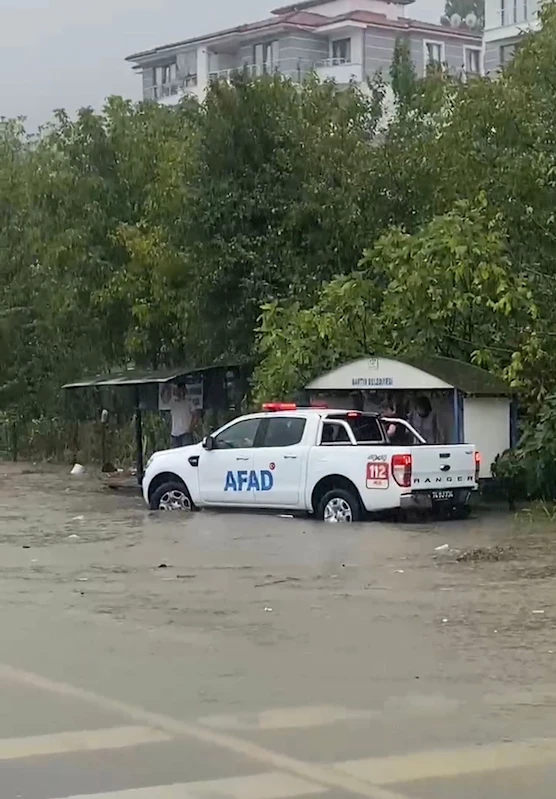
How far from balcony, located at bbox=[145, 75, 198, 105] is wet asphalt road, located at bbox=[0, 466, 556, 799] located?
56.9 meters

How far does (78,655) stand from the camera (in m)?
10.0

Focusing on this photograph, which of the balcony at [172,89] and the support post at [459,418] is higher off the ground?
the balcony at [172,89]

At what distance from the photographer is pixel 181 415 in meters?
27.3

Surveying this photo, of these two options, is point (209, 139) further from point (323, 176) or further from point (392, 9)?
point (392, 9)

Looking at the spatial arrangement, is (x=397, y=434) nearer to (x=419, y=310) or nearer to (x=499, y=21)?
(x=419, y=310)

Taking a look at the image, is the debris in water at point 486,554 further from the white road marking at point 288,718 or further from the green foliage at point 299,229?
the white road marking at point 288,718

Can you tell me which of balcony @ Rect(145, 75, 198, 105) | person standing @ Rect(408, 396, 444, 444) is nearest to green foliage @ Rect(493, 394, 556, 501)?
person standing @ Rect(408, 396, 444, 444)

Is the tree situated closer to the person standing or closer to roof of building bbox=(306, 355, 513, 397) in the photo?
roof of building bbox=(306, 355, 513, 397)

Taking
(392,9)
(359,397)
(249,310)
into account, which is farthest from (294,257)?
(392,9)

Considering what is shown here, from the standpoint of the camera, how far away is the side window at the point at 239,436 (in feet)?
65.3

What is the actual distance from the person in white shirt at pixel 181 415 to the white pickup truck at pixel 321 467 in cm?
636

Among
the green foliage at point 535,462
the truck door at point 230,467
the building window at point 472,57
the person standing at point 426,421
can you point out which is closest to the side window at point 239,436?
the truck door at point 230,467

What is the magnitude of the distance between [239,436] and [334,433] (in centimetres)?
148

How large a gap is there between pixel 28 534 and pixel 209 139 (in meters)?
10.9
